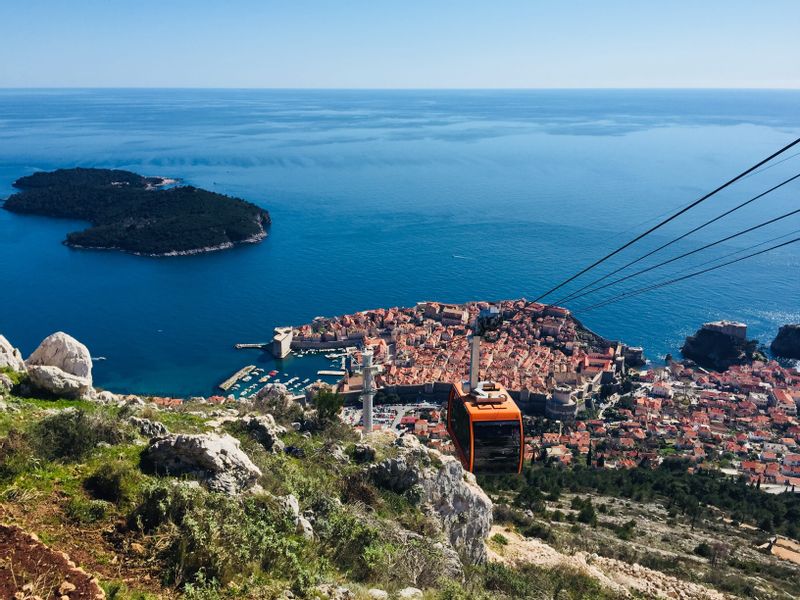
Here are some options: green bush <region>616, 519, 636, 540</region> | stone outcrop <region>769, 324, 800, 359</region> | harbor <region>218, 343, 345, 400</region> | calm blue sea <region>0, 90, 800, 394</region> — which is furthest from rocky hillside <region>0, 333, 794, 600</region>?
stone outcrop <region>769, 324, 800, 359</region>

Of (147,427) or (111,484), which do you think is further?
(147,427)

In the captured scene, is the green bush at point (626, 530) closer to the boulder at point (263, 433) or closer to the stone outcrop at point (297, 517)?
the boulder at point (263, 433)

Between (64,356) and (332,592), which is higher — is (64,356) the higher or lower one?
the higher one

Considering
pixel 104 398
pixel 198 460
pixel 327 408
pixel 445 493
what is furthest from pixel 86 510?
pixel 327 408

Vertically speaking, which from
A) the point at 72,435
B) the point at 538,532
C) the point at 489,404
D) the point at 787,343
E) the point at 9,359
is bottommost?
the point at 787,343

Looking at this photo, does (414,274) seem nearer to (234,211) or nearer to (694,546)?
(234,211)

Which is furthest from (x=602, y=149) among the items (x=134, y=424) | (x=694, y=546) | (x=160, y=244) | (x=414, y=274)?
(x=134, y=424)

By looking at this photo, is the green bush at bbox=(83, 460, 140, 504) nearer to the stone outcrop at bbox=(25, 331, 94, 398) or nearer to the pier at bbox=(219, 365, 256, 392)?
the stone outcrop at bbox=(25, 331, 94, 398)

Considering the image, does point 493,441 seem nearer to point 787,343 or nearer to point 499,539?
point 499,539
